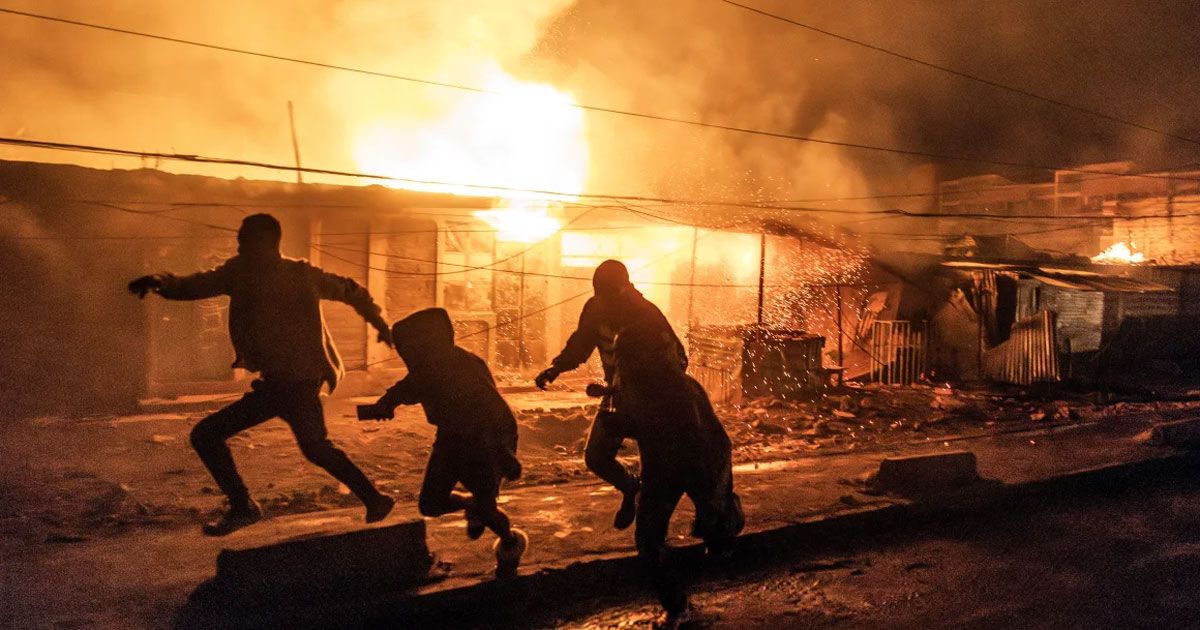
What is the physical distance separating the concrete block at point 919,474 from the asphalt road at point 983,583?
0.44 meters

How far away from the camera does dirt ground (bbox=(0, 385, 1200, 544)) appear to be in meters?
6.46

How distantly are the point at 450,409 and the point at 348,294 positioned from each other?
39.9 inches

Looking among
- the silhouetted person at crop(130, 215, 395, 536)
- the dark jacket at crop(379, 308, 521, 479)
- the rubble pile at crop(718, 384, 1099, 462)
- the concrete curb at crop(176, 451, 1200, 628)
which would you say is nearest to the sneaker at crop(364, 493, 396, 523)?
the silhouetted person at crop(130, 215, 395, 536)

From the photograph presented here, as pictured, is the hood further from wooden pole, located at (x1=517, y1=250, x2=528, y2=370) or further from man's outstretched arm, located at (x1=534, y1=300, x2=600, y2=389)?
wooden pole, located at (x1=517, y1=250, x2=528, y2=370)

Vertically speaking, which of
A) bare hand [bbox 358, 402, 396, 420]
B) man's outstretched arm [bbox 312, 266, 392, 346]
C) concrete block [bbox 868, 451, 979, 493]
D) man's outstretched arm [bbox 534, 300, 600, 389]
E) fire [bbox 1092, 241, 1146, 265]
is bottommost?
concrete block [bbox 868, 451, 979, 493]

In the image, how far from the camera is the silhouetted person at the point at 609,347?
417 centimetres

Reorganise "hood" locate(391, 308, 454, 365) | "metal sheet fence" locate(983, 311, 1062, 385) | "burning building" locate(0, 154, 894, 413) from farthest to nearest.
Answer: "metal sheet fence" locate(983, 311, 1062, 385) → "burning building" locate(0, 154, 894, 413) → "hood" locate(391, 308, 454, 365)

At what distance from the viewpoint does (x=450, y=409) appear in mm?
4203

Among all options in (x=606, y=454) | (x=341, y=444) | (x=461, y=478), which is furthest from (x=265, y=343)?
(x=341, y=444)

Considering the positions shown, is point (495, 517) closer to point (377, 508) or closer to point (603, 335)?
point (377, 508)

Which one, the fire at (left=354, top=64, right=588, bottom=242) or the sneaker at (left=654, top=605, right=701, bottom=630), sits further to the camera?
the fire at (left=354, top=64, right=588, bottom=242)

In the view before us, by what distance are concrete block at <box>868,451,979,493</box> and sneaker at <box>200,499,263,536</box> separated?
16.5ft

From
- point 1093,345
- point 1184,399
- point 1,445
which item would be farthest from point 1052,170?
point 1,445

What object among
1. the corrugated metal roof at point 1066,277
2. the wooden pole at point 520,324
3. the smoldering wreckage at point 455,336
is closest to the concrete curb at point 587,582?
the smoldering wreckage at point 455,336
